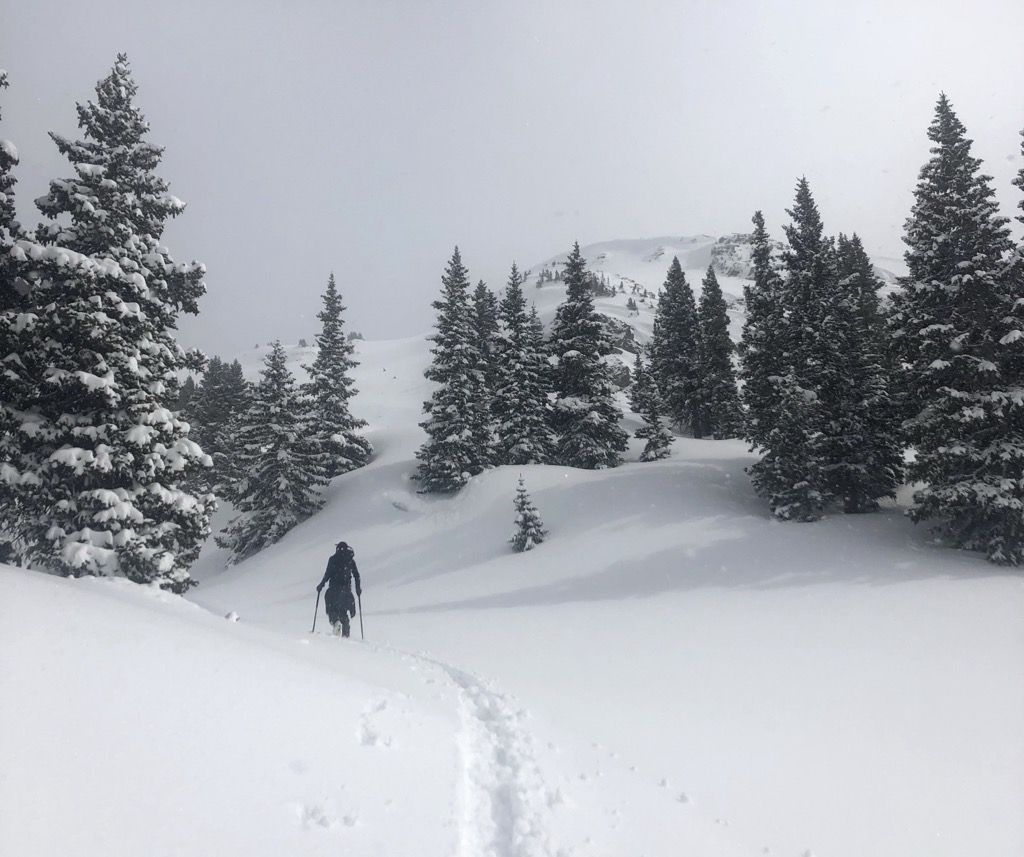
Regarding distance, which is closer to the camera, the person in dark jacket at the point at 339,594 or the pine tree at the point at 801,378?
the person in dark jacket at the point at 339,594

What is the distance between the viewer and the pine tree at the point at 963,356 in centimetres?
1661

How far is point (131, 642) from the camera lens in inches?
197

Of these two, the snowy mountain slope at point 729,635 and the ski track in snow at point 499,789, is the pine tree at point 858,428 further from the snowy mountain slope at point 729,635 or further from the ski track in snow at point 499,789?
the ski track in snow at point 499,789

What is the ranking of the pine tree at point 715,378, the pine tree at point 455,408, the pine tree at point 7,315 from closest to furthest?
1. the pine tree at point 7,315
2. the pine tree at point 455,408
3. the pine tree at point 715,378

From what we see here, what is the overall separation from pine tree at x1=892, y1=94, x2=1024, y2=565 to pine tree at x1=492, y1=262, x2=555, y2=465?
19.0 metres

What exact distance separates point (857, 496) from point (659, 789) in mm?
20534

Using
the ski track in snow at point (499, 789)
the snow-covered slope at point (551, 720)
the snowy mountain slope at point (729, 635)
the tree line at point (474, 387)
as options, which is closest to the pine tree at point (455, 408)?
the tree line at point (474, 387)

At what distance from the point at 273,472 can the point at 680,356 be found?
31.3 metres

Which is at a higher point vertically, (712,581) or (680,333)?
(680,333)

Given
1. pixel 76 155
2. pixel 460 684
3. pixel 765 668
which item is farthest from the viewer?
pixel 76 155

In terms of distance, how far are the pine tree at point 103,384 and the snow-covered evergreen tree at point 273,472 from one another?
18908mm

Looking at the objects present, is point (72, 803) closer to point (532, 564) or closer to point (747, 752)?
point (747, 752)

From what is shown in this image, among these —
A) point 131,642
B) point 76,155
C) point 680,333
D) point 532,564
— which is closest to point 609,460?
point 532,564

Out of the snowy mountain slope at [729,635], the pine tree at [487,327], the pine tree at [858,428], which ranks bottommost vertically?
the snowy mountain slope at [729,635]
